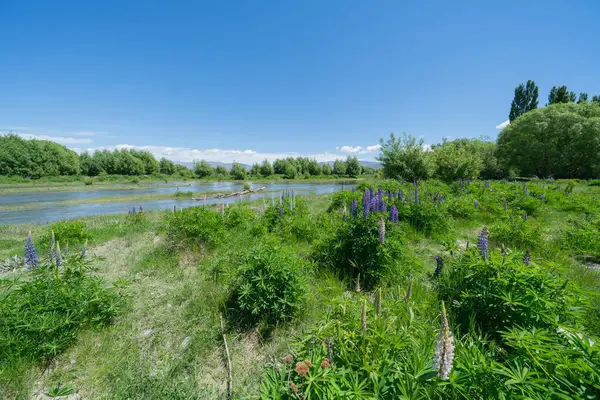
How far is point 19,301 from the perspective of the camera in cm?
305

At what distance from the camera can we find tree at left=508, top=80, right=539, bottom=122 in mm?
50469

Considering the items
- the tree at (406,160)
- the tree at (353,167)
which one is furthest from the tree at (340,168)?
the tree at (406,160)

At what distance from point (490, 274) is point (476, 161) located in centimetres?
1921

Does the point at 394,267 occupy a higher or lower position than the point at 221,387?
higher

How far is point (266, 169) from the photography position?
91375 mm

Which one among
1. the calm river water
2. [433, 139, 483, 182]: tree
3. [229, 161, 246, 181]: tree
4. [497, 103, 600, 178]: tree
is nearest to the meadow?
the calm river water

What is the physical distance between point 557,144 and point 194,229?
49.8 meters

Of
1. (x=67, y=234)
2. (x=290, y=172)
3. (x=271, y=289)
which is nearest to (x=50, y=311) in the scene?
(x=271, y=289)

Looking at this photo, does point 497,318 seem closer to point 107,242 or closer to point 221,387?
point 221,387

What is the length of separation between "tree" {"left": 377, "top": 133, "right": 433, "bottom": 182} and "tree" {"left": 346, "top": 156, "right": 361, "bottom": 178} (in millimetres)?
77378

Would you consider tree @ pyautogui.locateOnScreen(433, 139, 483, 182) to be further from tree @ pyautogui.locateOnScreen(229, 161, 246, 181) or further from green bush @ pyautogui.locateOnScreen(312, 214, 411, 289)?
tree @ pyautogui.locateOnScreen(229, 161, 246, 181)

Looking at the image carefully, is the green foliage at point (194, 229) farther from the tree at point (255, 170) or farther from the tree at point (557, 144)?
the tree at point (255, 170)

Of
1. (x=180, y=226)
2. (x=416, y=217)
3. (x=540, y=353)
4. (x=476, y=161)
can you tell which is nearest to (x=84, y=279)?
(x=180, y=226)

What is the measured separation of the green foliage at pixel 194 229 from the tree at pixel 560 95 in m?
70.8
